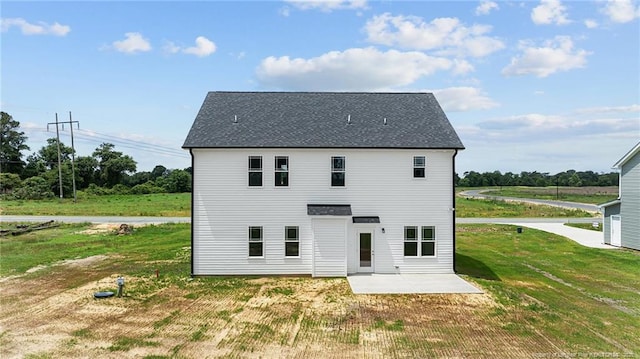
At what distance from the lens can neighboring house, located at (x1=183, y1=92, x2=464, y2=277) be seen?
1847 centimetres

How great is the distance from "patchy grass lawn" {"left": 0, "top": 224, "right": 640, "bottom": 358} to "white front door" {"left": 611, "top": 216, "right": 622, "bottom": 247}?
575cm

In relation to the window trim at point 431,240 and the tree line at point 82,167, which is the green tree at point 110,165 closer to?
the tree line at point 82,167

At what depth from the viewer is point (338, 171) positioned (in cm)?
1886

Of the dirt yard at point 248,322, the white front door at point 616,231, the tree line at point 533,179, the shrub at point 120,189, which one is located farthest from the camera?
the tree line at point 533,179

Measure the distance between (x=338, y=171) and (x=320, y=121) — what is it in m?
3.10

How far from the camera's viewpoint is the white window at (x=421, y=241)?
61.7 feet

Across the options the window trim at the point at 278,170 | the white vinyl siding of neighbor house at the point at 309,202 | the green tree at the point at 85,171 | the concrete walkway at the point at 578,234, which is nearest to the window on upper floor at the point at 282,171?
the window trim at the point at 278,170

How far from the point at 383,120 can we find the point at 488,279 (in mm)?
8949

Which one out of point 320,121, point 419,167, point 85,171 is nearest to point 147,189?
point 85,171

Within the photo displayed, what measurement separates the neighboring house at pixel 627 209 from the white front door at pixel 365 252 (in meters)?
18.7

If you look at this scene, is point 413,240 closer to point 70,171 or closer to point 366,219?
point 366,219

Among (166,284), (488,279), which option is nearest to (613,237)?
(488,279)

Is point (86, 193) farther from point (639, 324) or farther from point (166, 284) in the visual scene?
point (639, 324)

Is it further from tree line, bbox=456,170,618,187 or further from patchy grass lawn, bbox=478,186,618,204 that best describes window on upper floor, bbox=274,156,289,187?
tree line, bbox=456,170,618,187
